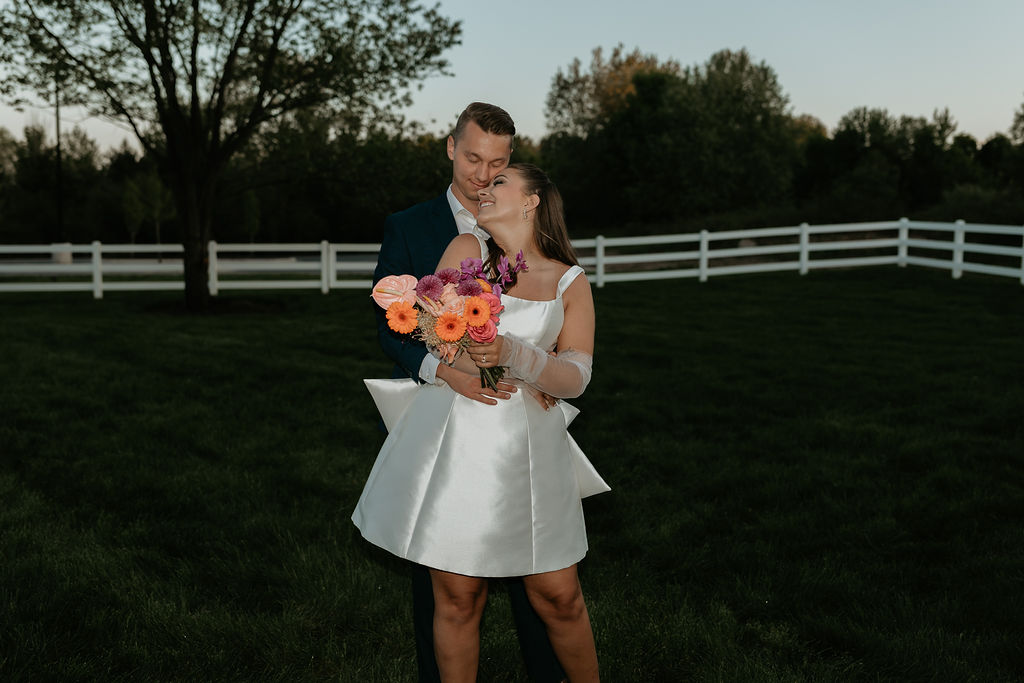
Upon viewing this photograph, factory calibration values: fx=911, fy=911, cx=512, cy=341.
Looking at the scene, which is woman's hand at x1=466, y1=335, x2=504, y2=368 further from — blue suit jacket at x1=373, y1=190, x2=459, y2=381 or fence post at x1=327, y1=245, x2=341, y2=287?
fence post at x1=327, y1=245, x2=341, y2=287

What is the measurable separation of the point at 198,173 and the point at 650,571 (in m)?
14.8

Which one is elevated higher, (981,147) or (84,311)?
(981,147)

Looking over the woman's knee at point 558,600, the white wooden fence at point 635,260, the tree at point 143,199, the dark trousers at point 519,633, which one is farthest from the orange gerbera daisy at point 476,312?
the tree at point 143,199

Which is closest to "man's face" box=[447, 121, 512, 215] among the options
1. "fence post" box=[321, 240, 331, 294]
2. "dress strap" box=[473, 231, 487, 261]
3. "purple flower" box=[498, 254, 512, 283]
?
"dress strap" box=[473, 231, 487, 261]

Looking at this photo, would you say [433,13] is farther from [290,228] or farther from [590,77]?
[590,77]

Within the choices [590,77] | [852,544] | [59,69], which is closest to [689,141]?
[590,77]

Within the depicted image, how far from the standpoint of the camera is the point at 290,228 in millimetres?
51969

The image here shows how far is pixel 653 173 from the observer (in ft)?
171

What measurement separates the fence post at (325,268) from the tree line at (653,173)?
1826 cm

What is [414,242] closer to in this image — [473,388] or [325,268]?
[473,388]

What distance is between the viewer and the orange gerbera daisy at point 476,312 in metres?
2.49

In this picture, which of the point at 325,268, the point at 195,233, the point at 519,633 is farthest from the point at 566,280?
the point at 325,268

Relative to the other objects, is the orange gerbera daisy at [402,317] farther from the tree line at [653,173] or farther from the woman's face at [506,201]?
the tree line at [653,173]

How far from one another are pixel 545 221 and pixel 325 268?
646 inches
